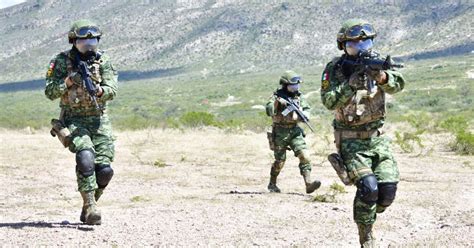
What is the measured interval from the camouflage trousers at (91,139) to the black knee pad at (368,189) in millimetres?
2801

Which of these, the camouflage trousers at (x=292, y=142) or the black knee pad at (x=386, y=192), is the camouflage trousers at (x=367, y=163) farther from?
the camouflage trousers at (x=292, y=142)

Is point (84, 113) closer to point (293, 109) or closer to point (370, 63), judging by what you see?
point (370, 63)

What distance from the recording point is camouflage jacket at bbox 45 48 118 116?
7.23 meters

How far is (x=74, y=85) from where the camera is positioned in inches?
287

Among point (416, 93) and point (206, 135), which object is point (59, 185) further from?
point (416, 93)

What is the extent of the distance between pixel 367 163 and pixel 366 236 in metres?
0.61

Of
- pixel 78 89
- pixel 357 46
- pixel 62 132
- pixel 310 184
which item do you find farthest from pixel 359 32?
pixel 310 184

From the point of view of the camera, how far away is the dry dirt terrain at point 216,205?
7.11 meters

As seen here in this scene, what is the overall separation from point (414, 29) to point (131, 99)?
182 feet

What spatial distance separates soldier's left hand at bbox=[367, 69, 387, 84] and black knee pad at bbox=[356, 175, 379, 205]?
79cm

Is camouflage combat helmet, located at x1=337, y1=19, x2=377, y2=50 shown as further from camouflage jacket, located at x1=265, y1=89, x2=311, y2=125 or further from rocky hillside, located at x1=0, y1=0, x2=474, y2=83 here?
rocky hillside, located at x1=0, y1=0, x2=474, y2=83

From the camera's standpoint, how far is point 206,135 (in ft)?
77.7

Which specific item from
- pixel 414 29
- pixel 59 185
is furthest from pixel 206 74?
pixel 59 185

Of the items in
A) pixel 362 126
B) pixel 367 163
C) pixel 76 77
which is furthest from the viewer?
pixel 76 77
